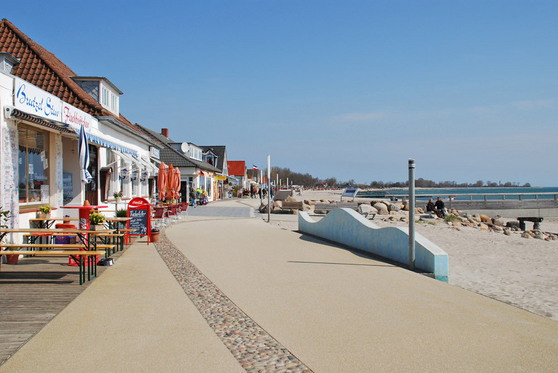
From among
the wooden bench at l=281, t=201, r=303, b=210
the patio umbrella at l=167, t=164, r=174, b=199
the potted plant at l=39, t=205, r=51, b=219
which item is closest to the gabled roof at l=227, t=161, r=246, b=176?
the wooden bench at l=281, t=201, r=303, b=210

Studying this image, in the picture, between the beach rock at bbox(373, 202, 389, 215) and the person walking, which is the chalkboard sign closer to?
the beach rock at bbox(373, 202, 389, 215)

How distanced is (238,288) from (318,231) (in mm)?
7885

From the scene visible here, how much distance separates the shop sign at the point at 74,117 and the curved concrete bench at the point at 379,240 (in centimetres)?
736

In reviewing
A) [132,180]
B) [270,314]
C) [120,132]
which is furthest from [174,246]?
[132,180]

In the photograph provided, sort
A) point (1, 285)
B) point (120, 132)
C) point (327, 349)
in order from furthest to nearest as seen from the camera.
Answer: point (120, 132), point (1, 285), point (327, 349)

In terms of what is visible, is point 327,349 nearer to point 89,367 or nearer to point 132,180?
point 89,367

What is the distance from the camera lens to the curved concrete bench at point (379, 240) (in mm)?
8121

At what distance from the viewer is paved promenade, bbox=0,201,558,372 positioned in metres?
3.96

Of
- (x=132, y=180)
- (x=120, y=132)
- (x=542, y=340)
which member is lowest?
(x=542, y=340)

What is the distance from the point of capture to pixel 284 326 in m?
5.02

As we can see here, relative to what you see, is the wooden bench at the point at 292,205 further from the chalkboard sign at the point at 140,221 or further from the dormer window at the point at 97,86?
the chalkboard sign at the point at 140,221

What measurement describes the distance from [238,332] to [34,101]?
7955mm

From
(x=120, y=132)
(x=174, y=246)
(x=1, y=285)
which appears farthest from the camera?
(x=120, y=132)

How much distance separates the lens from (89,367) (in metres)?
3.79
